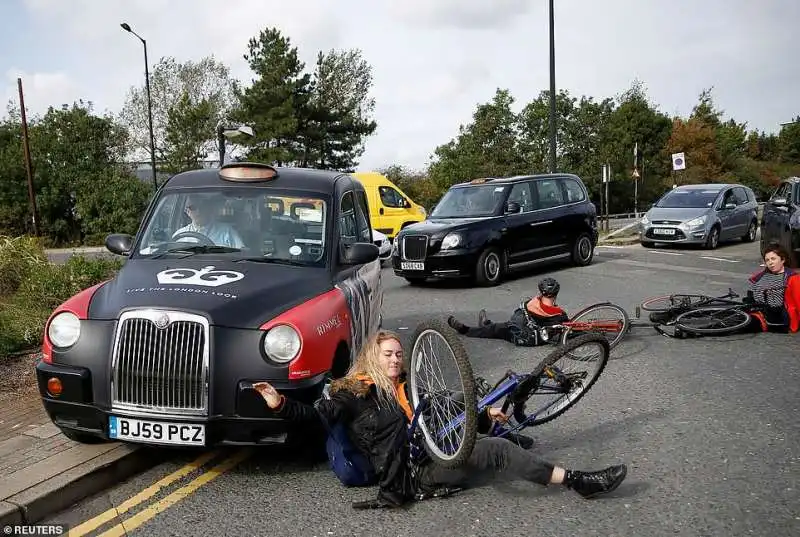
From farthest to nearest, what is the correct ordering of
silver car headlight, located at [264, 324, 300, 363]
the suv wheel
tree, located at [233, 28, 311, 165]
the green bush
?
tree, located at [233, 28, 311, 165]
the suv wheel
the green bush
silver car headlight, located at [264, 324, 300, 363]

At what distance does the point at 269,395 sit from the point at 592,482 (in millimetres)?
1860

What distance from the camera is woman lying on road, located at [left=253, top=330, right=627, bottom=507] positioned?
4.13m

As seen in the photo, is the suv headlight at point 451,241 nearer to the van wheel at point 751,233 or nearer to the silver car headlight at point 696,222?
the silver car headlight at point 696,222

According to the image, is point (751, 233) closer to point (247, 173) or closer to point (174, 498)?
point (247, 173)

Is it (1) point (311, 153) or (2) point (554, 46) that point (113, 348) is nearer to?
(2) point (554, 46)

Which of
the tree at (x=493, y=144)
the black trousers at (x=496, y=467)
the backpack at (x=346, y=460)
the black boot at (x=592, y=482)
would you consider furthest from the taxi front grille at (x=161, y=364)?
the tree at (x=493, y=144)

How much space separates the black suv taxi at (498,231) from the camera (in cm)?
1332

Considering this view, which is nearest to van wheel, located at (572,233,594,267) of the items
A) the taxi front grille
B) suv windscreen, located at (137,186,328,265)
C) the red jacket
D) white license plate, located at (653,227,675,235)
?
white license plate, located at (653,227,675,235)

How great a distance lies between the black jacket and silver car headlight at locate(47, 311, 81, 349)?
4.58 ft

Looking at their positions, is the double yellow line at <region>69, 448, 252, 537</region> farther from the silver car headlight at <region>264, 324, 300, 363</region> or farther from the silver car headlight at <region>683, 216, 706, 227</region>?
the silver car headlight at <region>683, 216, 706, 227</region>

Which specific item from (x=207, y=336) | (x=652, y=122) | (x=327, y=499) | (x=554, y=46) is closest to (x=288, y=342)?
(x=207, y=336)

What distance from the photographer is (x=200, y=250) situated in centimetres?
552

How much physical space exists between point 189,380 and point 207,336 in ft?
0.89

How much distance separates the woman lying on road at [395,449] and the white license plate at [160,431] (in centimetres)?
49
